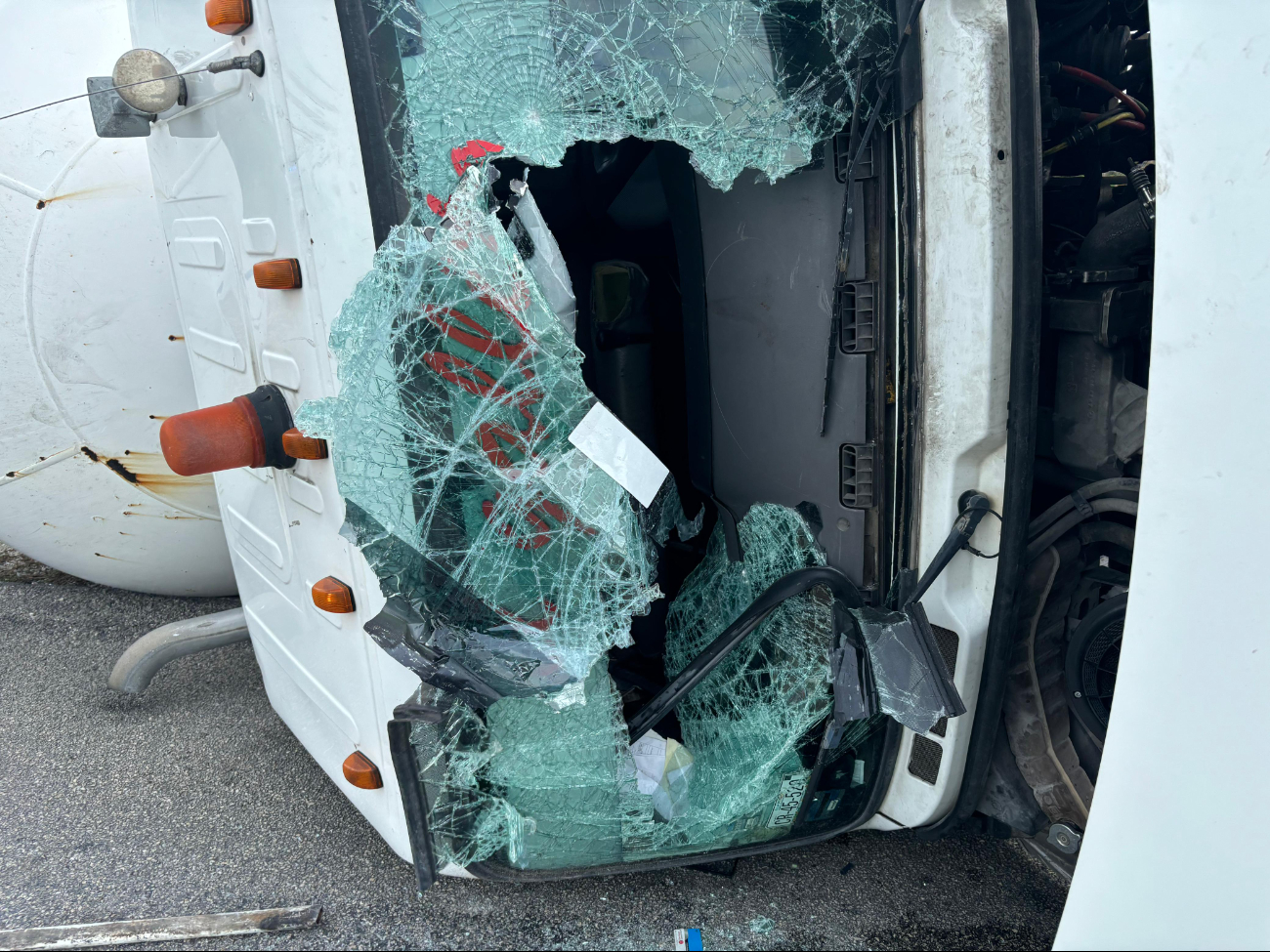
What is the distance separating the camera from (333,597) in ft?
5.33

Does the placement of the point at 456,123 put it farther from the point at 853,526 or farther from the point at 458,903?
the point at 458,903

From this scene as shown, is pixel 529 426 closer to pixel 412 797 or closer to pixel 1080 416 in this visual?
pixel 412 797

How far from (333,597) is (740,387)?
979 mm

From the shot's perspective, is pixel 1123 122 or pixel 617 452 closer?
pixel 617 452

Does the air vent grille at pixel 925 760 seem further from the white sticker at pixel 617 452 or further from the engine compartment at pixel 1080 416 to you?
the white sticker at pixel 617 452

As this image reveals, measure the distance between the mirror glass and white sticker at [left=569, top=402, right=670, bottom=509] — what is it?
1.06 m

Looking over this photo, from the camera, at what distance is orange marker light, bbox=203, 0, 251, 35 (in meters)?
Answer: 1.34

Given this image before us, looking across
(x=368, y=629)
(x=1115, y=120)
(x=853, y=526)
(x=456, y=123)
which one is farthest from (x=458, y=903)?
(x=1115, y=120)

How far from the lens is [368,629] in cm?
144

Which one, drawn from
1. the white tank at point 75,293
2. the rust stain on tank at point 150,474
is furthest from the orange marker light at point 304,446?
the rust stain on tank at point 150,474

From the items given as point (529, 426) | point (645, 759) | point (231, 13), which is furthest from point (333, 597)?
point (231, 13)

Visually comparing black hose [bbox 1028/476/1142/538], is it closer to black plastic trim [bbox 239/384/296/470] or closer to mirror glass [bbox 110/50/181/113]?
black plastic trim [bbox 239/384/296/470]

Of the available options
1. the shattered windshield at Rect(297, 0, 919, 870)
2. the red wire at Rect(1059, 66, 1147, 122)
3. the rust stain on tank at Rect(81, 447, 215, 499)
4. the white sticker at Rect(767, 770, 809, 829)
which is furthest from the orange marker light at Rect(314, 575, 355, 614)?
the red wire at Rect(1059, 66, 1147, 122)

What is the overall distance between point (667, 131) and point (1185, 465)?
3.14 ft
